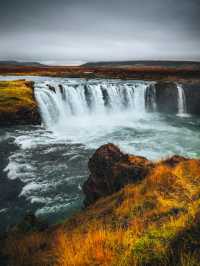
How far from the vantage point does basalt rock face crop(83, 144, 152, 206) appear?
7723mm

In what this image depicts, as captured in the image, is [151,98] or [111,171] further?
[151,98]

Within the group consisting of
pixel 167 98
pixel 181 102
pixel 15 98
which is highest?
pixel 15 98

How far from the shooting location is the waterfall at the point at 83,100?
26.0 m

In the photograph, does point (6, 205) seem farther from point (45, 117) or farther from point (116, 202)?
point (45, 117)

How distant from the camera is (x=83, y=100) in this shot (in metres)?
29.5

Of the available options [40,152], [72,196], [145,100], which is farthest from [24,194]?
[145,100]

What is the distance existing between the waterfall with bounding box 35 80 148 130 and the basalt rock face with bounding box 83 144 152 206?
1511cm

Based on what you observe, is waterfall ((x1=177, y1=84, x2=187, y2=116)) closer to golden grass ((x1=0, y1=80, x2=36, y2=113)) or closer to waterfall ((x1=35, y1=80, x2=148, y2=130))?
waterfall ((x1=35, y1=80, x2=148, y2=130))

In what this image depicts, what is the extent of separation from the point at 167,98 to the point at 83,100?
12.5 meters

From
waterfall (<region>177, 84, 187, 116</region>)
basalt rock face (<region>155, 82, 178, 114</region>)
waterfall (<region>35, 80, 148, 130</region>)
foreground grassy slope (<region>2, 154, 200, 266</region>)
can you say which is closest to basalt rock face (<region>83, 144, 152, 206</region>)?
foreground grassy slope (<region>2, 154, 200, 266</region>)

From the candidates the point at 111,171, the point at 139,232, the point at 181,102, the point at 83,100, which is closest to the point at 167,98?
the point at 181,102

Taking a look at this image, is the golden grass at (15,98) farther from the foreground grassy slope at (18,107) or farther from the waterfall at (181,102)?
the waterfall at (181,102)

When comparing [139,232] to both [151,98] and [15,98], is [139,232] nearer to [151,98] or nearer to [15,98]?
[15,98]

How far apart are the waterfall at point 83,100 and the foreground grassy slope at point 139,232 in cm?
1841
